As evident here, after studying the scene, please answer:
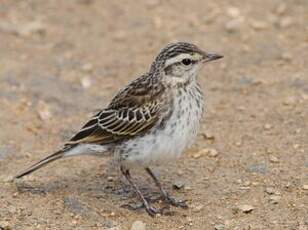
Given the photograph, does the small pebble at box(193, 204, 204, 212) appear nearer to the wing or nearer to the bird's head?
the wing

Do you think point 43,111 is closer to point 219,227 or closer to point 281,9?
point 219,227

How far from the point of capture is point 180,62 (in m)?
9.14

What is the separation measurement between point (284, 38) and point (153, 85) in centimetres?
487

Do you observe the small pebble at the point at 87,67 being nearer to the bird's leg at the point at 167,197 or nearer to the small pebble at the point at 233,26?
the small pebble at the point at 233,26

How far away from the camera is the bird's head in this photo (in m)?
9.10

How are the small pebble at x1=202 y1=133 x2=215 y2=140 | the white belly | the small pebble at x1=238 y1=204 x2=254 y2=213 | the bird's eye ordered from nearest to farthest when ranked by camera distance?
the white belly < the small pebble at x1=238 y1=204 x2=254 y2=213 < the bird's eye < the small pebble at x1=202 y1=133 x2=215 y2=140

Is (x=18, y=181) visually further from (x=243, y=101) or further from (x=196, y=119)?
(x=243, y=101)

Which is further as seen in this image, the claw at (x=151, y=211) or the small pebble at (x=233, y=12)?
the small pebble at (x=233, y=12)

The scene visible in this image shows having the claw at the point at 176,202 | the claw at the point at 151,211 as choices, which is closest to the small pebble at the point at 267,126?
the claw at the point at 176,202

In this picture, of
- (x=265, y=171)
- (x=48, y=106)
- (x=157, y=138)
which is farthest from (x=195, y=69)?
(x=48, y=106)

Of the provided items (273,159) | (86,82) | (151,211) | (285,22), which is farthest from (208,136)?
(285,22)

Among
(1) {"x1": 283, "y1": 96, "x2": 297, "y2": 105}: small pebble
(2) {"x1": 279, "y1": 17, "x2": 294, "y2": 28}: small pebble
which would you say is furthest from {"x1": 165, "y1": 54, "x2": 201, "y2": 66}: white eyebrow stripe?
(2) {"x1": 279, "y1": 17, "x2": 294, "y2": 28}: small pebble

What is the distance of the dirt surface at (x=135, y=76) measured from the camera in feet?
29.6

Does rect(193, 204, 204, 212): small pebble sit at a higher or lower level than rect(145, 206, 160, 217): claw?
higher
